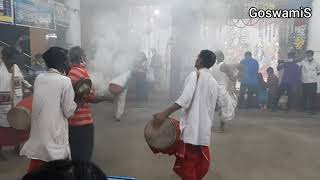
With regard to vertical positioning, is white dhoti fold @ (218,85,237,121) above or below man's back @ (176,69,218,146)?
below

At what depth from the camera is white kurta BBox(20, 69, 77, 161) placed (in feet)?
10.7

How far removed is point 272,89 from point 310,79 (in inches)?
44.4

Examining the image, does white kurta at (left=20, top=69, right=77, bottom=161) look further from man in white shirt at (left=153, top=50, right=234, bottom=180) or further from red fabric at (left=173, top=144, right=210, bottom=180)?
red fabric at (left=173, top=144, right=210, bottom=180)

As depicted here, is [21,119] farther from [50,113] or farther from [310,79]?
[310,79]

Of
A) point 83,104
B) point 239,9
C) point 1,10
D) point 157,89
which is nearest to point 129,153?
point 83,104

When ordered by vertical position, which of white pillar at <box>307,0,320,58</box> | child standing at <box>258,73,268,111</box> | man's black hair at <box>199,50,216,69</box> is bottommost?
child standing at <box>258,73,268,111</box>

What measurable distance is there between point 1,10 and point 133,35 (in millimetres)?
5220

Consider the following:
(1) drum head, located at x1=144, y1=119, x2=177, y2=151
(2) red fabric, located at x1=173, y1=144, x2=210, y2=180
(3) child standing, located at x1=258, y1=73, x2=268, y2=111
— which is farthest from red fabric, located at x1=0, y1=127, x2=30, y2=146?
(3) child standing, located at x1=258, y1=73, x2=268, y2=111

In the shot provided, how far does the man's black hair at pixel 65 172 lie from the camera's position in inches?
42.4

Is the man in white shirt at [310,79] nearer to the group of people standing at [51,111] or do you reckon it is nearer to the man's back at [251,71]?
the man's back at [251,71]

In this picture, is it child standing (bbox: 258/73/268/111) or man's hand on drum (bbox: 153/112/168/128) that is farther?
child standing (bbox: 258/73/268/111)

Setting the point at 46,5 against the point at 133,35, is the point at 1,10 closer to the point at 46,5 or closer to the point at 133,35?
the point at 46,5

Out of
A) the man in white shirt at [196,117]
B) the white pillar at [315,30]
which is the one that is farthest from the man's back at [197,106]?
the white pillar at [315,30]

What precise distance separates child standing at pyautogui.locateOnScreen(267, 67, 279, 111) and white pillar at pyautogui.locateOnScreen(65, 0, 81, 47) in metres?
5.49
